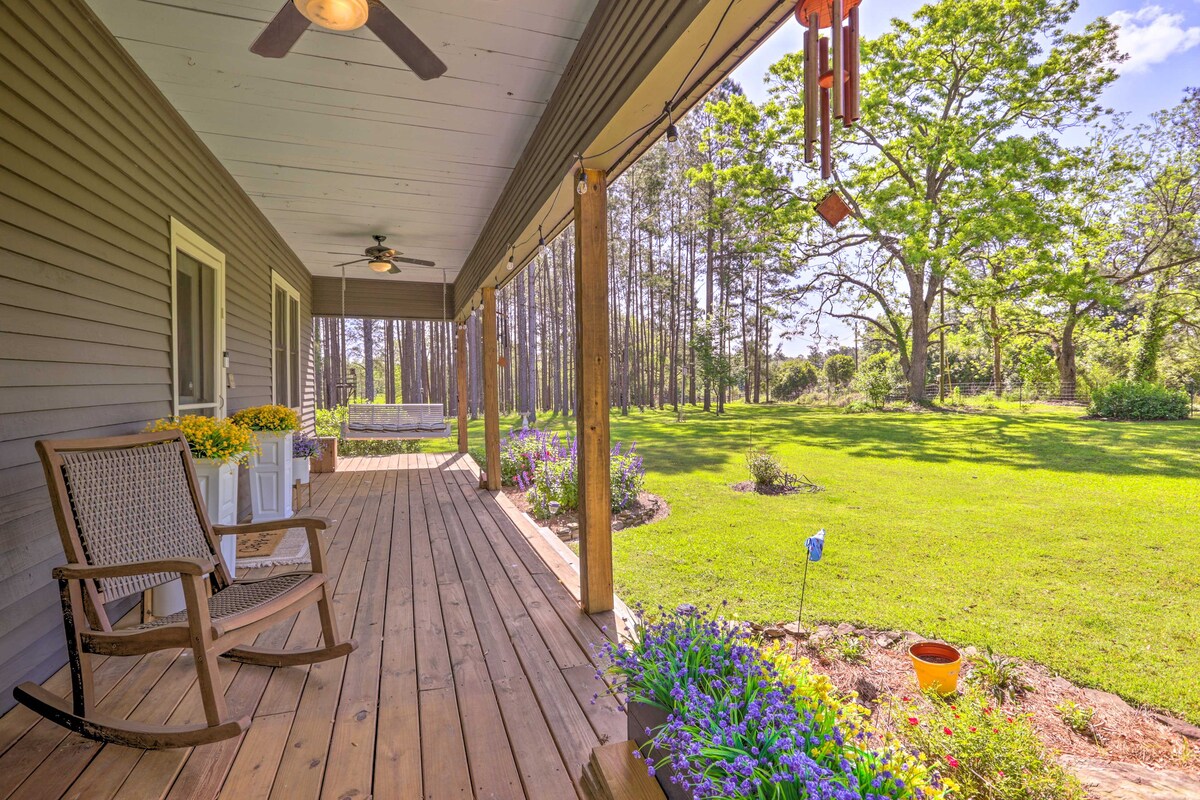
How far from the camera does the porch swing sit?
671 centimetres

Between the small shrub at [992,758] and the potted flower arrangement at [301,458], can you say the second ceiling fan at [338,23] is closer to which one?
the small shrub at [992,758]

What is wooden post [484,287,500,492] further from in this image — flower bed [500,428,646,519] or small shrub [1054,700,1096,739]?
small shrub [1054,700,1096,739]

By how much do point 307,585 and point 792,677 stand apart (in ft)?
5.38

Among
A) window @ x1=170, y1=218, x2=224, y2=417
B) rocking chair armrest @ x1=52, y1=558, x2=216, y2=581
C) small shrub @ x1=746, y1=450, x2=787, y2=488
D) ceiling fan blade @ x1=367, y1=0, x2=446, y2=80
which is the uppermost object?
ceiling fan blade @ x1=367, y1=0, x2=446, y2=80

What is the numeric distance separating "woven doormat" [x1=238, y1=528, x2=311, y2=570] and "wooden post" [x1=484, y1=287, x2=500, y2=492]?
1891 millimetres

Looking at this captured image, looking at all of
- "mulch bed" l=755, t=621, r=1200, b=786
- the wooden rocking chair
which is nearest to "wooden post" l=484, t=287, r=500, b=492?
the wooden rocking chair

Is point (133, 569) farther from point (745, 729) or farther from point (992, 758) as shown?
point (992, 758)

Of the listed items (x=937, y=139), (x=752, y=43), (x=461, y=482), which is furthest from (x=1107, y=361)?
(x=752, y=43)

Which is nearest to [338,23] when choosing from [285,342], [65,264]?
[65,264]

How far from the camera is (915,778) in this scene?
0.84 m

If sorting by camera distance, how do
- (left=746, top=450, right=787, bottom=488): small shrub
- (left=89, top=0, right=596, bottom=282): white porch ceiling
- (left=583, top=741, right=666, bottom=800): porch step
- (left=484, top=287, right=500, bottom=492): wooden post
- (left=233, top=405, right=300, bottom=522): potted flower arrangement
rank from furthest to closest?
1. (left=746, top=450, right=787, bottom=488): small shrub
2. (left=484, top=287, right=500, bottom=492): wooden post
3. (left=233, top=405, right=300, bottom=522): potted flower arrangement
4. (left=89, top=0, right=596, bottom=282): white porch ceiling
5. (left=583, top=741, right=666, bottom=800): porch step

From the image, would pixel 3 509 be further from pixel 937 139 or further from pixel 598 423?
pixel 937 139

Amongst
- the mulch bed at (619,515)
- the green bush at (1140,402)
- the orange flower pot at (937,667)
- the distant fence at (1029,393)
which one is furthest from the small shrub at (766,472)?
the distant fence at (1029,393)

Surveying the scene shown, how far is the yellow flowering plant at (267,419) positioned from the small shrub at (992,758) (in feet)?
13.0
